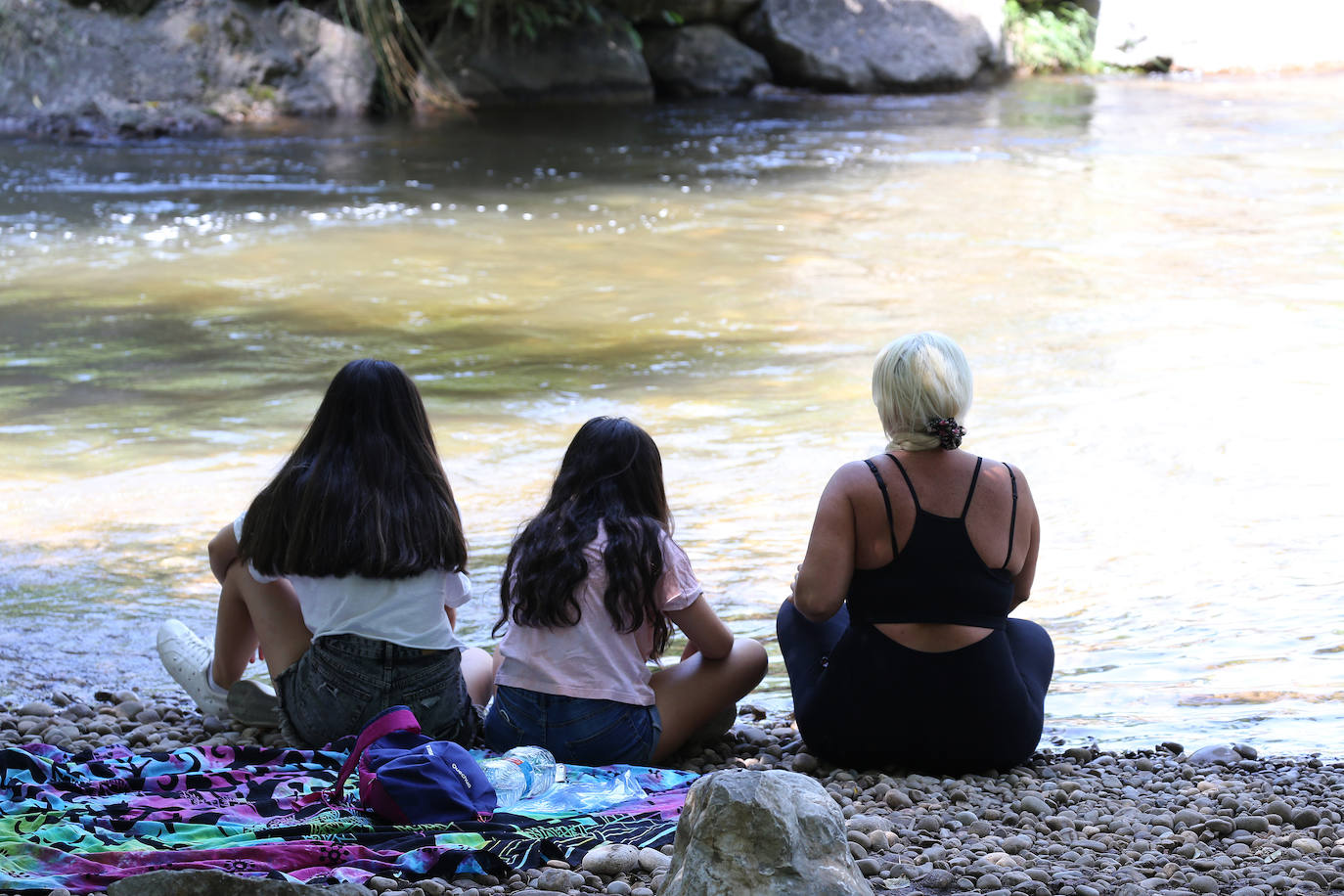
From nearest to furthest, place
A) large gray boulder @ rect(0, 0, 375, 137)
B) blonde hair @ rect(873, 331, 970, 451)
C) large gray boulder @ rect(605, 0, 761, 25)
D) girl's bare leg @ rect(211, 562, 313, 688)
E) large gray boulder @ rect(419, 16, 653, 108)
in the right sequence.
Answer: blonde hair @ rect(873, 331, 970, 451)
girl's bare leg @ rect(211, 562, 313, 688)
large gray boulder @ rect(0, 0, 375, 137)
large gray boulder @ rect(419, 16, 653, 108)
large gray boulder @ rect(605, 0, 761, 25)

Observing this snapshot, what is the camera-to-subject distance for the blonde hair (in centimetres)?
317

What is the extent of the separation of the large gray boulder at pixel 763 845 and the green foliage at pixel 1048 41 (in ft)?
70.3

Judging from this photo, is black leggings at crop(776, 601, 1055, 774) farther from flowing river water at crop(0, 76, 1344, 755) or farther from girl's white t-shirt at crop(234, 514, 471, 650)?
girl's white t-shirt at crop(234, 514, 471, 650)

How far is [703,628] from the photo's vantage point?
3.37 m

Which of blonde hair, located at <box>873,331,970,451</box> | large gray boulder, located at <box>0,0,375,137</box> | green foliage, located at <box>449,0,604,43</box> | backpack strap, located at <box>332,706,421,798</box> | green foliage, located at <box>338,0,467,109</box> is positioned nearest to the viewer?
backpack strap, located at <box>332,706,421,798</box>

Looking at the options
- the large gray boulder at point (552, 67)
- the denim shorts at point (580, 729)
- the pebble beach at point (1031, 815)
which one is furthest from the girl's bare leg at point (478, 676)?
the large gray boulder at point (552, 67)

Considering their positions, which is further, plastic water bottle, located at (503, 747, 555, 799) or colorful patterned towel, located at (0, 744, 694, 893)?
plastic water bottle, located at (503, 747, 555, 799)

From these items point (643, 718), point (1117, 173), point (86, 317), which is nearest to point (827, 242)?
point (1117, 173)

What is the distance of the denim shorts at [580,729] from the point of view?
3279mm

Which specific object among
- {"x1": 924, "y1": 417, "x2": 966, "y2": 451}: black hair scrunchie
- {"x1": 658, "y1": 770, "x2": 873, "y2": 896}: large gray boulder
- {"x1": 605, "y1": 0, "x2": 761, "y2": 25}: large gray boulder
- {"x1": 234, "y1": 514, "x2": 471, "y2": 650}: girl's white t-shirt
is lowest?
{"x1": 234, "y1": 514, "x2": 471, "y2": 650}: girl's white t-shirt

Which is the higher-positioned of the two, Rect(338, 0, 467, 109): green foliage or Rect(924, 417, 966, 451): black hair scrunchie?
Rect(338, 0, 467, 109): green foliage

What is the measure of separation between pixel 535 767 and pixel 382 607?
22.5 inches

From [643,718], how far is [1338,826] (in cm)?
148

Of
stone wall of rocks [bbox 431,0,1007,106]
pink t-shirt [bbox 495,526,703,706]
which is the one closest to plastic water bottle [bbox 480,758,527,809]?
pink t-shirt [bbox 495,526,703,706]
